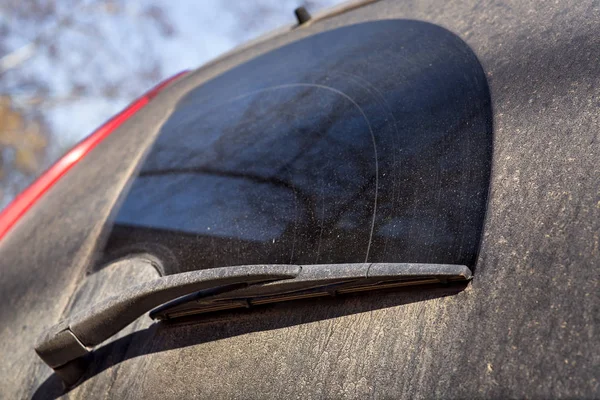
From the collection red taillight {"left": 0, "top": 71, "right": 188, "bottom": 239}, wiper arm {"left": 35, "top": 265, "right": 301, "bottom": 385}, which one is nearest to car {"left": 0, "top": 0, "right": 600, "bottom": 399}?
wiper arm {"left": 35, "top": 265, "right": 301, "bottom": 385}

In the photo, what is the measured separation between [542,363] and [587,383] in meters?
0.07

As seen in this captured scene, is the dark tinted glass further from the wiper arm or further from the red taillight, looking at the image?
the red taillight

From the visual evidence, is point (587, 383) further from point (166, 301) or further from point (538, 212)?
point (166, 301)

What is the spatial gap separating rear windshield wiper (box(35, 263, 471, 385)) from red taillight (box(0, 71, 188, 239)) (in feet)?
3.15

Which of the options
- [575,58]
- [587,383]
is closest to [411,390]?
[587,383]

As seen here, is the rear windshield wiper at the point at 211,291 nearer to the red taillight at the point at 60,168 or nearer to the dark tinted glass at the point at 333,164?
the dark tinted glass at the point at 333,164

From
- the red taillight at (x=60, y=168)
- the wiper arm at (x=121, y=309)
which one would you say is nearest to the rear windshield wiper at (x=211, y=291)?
the wiper arm at (x=121, y=309)

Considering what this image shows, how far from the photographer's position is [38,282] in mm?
1928

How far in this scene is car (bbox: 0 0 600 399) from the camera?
1116 millimetres

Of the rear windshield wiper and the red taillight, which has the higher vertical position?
the rear windshield wiper

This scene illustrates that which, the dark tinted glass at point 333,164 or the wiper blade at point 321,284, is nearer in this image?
the wiper blade at point 321,284

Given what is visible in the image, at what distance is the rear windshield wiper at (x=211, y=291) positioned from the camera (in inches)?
49.1

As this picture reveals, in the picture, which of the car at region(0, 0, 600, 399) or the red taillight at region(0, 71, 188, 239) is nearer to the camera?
the car at region(0, 0, 600, 399)

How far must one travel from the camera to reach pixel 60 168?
2588 mm
